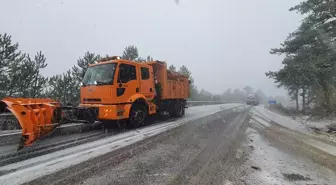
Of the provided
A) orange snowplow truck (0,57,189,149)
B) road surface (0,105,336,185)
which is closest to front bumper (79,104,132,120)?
orange snowplow truck (0,57,189,149)

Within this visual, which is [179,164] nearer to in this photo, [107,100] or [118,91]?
[107,100]

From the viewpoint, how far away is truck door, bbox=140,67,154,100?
10430 millimetres

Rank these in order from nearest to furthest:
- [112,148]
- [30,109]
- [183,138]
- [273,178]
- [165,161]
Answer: [273,178], [165,161], [112,148], [30,109], [183,138]

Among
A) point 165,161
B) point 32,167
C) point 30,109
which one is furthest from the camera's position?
point 30,109

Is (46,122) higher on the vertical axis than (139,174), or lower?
higher

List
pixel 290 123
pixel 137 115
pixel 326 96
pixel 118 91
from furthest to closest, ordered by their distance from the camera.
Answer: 1. pixel 326 96
2. pixel 290 123
3. pixel 137 115
4. pixel 118 91

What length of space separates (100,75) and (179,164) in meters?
5.58

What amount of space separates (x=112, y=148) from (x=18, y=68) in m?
13.5

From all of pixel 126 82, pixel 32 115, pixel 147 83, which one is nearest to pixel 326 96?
pixel 147 83

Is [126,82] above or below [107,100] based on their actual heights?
above

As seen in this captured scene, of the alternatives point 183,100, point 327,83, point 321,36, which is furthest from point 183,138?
point 327,83

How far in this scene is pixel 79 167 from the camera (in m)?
4.38

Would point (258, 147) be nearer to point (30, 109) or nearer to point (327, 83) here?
point (30, 109)

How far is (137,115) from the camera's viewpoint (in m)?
9.67
